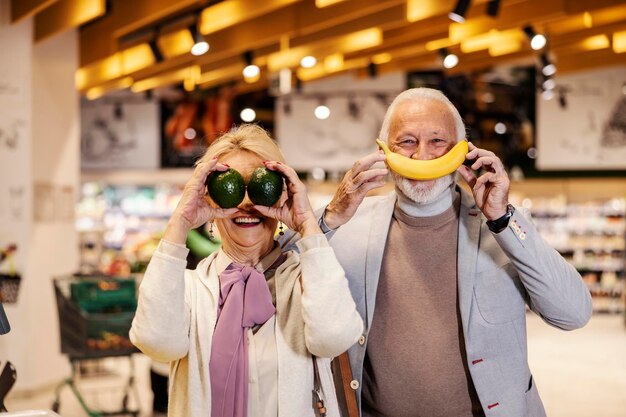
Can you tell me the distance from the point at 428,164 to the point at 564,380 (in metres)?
6.68

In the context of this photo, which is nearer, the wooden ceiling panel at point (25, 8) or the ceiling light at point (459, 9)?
the ceiling light at point (459, 9)

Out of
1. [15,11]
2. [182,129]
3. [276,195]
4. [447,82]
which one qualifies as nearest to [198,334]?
[276,195]

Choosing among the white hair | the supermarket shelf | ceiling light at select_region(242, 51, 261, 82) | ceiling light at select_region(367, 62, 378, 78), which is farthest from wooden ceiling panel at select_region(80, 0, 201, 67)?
the supermarket shelf

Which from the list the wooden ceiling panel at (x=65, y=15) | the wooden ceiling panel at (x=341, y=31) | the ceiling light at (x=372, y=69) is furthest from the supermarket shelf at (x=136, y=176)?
the wooden ceiling panel at (x=65, y=15)

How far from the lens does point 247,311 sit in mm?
2061

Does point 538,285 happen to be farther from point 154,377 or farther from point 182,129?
point 182,129

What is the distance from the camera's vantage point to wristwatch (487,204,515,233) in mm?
2219

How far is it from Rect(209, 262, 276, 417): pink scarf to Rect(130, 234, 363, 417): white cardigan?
3cm

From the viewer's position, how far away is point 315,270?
2.00m

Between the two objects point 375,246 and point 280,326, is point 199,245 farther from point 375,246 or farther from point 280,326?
point 280,326

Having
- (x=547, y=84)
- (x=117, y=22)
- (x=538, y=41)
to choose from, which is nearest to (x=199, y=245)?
(x=117, y=22)

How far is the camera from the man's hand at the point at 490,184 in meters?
2.19

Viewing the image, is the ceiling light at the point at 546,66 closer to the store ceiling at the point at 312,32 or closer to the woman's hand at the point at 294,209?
the store ceiling at the point at 312,32

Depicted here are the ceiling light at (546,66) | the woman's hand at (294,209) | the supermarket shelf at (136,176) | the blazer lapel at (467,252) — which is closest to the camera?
the woman's hand at (294,209)
